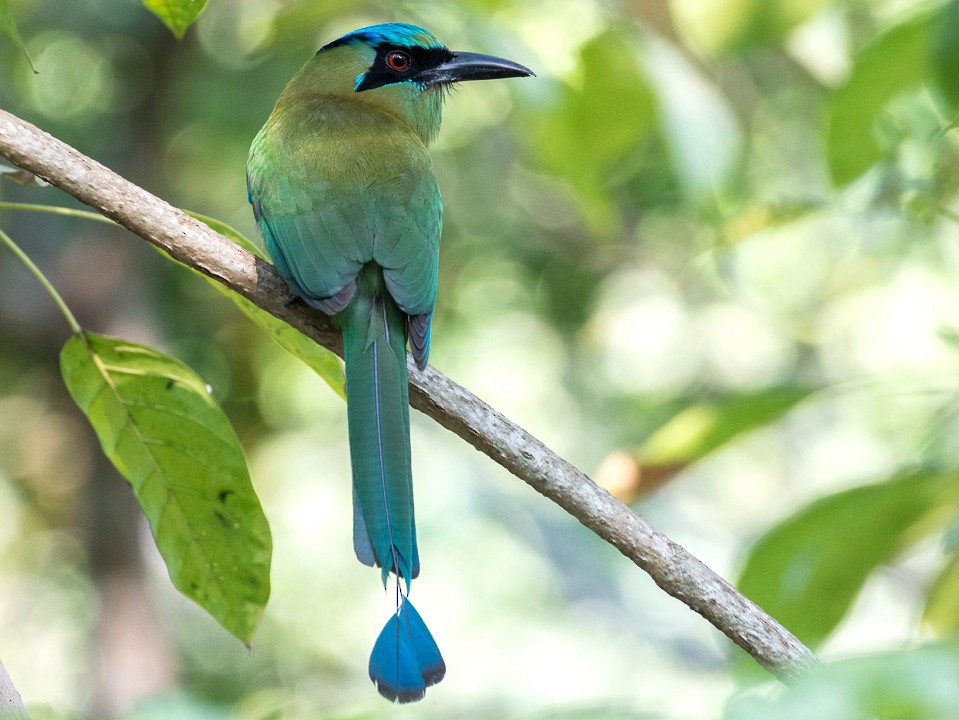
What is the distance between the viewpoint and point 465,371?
6066 mm

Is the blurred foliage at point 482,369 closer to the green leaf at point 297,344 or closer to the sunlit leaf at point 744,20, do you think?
the sunlit leaf at point 744,20

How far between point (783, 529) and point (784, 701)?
1.43 metres

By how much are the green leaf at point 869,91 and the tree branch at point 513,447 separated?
95cm

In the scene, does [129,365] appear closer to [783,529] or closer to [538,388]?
[783,529]

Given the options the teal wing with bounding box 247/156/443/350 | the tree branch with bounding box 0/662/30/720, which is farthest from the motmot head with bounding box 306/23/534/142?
the tree branch with bounding box 0/662/30/720

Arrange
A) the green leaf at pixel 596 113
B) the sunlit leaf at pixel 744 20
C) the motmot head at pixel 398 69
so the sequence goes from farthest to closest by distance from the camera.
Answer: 1. the motmot head at pixel 398 69
2. the green leaf at pixel 596 113
3. the sunlit leaf at pixel 744 20

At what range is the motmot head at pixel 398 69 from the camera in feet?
8.18

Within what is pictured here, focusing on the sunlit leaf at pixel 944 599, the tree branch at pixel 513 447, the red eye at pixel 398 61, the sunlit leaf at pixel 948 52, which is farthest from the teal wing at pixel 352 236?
the sunlit leaf at pixel 944 599

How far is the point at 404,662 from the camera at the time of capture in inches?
55.1

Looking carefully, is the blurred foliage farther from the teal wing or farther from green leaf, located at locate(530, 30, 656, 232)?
the teal wing

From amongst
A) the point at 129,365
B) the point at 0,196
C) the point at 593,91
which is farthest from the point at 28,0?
the point at 129,365

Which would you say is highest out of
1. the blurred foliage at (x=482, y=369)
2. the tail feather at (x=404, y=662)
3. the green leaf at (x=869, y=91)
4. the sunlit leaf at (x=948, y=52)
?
the blurred foliage at (x=482, y=369)

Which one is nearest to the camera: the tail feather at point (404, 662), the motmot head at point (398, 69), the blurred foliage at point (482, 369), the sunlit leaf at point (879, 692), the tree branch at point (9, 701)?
the sunlit leaf at point (879, 692)

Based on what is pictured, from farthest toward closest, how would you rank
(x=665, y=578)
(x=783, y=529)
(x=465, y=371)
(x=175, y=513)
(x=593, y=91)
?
(x=465, y=371) < (x=593, y=91) < (x=783, y=529) < (x=175, y=513) < (x=665, y=578)
